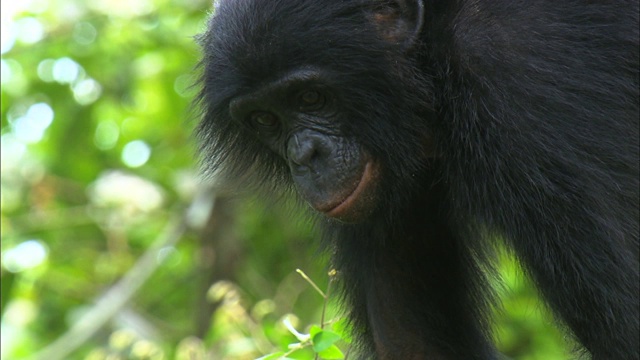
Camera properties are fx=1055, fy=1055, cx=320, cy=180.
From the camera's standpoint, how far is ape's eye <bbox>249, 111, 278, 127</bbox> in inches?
200

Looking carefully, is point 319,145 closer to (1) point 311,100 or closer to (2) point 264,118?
(1) point 311,100

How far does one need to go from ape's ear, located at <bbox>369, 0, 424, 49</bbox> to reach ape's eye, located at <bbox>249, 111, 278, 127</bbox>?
0.66 meters

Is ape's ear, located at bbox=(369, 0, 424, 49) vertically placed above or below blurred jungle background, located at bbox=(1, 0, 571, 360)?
above

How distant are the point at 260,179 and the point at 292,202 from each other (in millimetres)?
294

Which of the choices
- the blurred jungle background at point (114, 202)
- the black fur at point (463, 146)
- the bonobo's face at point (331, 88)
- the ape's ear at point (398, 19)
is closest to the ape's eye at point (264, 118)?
the bonobo's face at point (331, 88)

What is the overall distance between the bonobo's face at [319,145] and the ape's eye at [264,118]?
45 millimetres

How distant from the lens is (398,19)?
4.95 metres

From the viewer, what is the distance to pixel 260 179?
575 cm

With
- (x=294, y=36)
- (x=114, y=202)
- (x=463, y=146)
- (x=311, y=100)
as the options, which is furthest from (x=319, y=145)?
(x=114, y=202)

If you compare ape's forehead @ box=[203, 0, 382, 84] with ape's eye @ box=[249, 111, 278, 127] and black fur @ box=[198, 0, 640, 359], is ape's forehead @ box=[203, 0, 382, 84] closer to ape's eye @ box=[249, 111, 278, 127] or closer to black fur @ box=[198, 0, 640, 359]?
black fur @ box=[198, 0, 640, 359]

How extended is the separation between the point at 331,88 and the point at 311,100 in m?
0.11

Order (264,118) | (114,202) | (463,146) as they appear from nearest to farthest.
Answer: (463,146) → (264,118) → (114,202)

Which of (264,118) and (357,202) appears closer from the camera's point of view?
(357,202)

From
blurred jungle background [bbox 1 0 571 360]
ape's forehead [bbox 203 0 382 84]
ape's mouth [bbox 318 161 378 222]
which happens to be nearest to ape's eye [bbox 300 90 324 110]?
ape's forehead [bbox 203 0 382 84]
